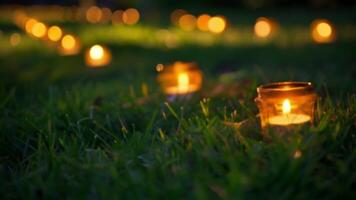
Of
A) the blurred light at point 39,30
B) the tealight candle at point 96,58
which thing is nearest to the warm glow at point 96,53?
the tealight candle at point 96,58

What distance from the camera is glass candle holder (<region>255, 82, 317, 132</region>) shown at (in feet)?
9.12

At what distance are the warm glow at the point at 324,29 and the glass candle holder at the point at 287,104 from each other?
6529 millimetres

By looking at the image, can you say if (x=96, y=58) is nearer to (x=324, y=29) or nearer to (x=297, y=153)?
(x=324, y=29)

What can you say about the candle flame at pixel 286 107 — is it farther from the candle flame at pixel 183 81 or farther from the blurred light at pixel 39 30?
the blurred light at pixel 39 30

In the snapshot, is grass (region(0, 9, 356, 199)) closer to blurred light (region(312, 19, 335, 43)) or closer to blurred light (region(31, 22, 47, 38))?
blurred light (region(312, 19, 335, 43))

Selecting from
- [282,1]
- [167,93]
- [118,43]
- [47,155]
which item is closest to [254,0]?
[282,1]

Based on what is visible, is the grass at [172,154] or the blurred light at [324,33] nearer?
the grass at [172,154]

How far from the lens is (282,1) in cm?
2108

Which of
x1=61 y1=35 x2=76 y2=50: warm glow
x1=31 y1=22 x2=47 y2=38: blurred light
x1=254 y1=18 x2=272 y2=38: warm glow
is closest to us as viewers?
x1=61 y1=35 x2=76 y2=50: warm glow

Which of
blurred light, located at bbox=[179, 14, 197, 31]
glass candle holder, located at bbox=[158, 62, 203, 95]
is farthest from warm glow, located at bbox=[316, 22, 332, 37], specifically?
glass candle holder, located at bbox=[158, 62, 203, 95]

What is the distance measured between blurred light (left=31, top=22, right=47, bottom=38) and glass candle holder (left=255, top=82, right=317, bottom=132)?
8.92m

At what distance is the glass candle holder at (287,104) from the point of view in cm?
278

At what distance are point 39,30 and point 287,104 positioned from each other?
381 inches

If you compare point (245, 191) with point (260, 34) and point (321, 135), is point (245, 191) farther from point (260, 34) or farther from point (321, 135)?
point (260, 34)
